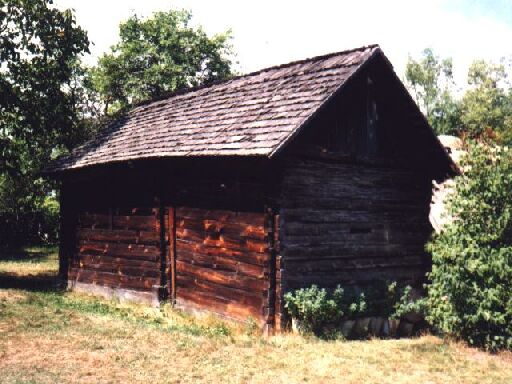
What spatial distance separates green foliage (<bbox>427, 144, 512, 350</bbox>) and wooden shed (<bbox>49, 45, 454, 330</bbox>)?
5.61ft

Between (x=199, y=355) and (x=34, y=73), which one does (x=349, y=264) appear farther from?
(x=34, y=73)

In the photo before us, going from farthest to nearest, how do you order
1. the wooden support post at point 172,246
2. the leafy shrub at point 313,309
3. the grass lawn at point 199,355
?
1. the wooden support post at point 172,246
2. the leafy shrub at point 313,309
3. the grass lawn at point 199,355

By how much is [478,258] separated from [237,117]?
5468 millimetres

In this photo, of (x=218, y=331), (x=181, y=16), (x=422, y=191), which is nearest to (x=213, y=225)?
(x=218, y=331)

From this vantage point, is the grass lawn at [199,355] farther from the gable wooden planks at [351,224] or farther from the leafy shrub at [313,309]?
the gable wooden planks at [351,224]

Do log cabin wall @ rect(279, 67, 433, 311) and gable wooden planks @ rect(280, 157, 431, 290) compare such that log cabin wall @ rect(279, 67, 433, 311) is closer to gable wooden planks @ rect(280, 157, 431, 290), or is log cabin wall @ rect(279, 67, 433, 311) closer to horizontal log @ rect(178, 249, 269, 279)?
gable wooden planks @ rect(280, 157, 431, 290)

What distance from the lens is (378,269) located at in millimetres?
10500

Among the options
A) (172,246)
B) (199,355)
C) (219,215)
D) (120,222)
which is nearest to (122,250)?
(120,222)

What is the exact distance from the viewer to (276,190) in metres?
9.07

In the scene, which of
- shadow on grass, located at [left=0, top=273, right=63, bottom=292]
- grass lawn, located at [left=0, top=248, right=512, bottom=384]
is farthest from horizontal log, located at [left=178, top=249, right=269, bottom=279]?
shadow on grass, located at [left=0, top=273, right=63, bottom=292]

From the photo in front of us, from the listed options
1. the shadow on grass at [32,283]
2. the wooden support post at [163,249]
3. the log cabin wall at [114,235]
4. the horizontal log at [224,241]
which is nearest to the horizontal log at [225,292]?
the wooden support post at [163,249]

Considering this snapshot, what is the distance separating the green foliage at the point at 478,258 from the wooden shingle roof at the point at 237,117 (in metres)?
3.11

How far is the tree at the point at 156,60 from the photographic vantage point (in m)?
32.1

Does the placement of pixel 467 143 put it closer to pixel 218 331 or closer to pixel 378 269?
pixel 378 269
